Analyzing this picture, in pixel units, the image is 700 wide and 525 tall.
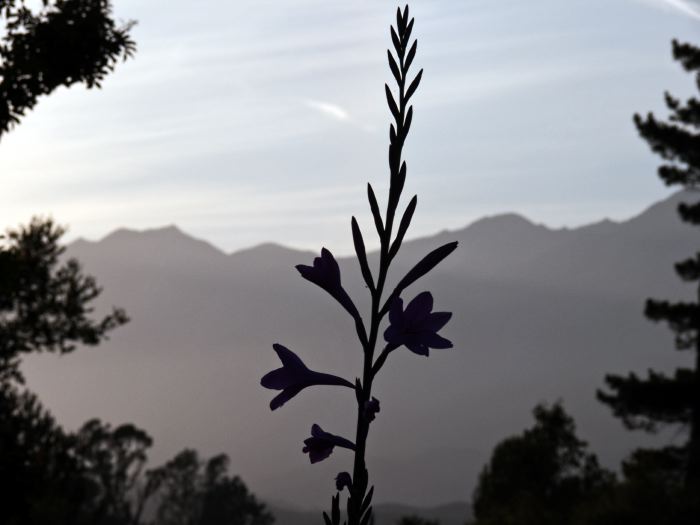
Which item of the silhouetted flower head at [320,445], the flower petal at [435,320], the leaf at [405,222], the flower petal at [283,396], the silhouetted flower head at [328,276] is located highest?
the leaf at [405,222]

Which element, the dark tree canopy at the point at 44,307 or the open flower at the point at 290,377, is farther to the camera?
the dark tree canopy at the point at 44,307

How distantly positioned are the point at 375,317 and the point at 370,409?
25cm

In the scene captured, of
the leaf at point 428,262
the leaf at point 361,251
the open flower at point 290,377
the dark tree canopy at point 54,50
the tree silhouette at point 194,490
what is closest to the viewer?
the leaf at point 361,251

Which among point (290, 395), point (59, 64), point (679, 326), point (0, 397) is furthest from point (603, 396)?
point (290, 395)

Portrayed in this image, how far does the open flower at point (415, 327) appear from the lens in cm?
259

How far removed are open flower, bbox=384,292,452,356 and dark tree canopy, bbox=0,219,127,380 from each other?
78.2 feet

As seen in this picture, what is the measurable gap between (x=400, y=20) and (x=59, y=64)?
11.2 meters

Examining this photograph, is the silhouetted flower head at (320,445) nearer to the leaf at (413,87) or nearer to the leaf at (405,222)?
the leaf at (405,222)

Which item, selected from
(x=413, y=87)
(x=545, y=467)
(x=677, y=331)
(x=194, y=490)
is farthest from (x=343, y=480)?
(x=194, y=490)

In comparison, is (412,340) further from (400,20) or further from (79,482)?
(79,482)

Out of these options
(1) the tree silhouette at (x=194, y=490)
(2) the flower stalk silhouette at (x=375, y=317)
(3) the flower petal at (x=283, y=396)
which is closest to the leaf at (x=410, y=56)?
(2) the flower stalk silhouette at (x=375, y=317)

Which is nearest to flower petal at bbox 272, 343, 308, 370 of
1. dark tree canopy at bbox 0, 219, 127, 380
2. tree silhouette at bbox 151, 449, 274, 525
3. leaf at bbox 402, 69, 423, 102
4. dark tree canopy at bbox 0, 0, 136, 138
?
leaf at bbox 402, 69, 423, 102

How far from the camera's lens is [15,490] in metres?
25.4

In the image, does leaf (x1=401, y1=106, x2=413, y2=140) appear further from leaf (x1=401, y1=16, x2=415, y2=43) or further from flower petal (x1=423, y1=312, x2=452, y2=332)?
flower petal (x1=423, y1=312, x2=452, y2=332)
